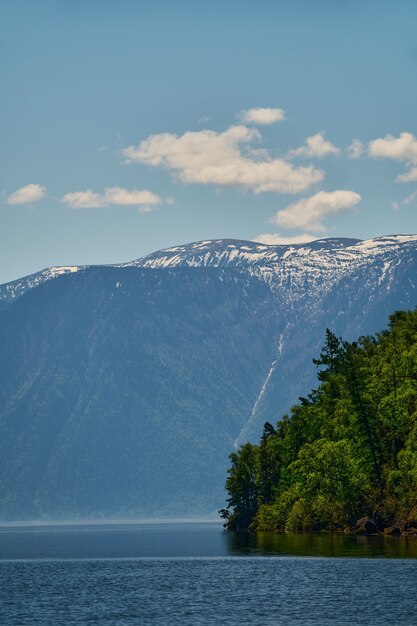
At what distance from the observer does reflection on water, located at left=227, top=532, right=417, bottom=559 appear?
405 feet

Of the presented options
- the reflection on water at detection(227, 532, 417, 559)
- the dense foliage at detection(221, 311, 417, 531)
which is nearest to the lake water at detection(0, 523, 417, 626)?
the reflection on water at detection(227, 532, 417, 559)

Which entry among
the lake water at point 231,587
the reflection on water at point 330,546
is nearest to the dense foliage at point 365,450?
the reflection on water at point 330,546

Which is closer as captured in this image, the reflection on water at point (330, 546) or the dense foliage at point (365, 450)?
the reflection on water at point (330, 546)

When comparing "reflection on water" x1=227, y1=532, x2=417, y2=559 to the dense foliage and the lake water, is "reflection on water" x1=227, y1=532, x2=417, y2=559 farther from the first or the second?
the dense foliage

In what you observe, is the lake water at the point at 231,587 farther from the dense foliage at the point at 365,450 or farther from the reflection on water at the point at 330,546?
the dense foliage at the point at 365,450

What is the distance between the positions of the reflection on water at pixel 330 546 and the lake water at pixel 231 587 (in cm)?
24

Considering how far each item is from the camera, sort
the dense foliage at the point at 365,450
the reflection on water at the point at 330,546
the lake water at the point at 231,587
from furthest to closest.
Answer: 1. the dense foliage at the point at 365,450
2. the reflection on water at the point at 330,546
3. the lake water at the point at 231,587

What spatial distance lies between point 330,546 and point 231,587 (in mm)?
44366

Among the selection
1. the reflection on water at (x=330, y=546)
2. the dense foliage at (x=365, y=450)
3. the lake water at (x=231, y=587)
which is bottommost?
the lake water at (x=231, y=587)

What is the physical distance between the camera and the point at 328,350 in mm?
188125

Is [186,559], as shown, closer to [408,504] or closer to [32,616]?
[408,504]

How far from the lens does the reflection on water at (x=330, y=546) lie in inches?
4862

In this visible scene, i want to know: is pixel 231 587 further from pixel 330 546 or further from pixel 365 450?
pixel 365 450

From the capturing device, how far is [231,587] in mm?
97062
